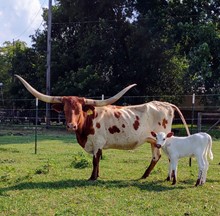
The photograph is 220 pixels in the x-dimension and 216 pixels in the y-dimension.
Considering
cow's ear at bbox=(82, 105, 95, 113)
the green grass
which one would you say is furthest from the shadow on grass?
cow's ear at bbox=(82, 105, 95, 113)

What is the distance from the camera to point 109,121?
943cm

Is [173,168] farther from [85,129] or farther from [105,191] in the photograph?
[85,129]

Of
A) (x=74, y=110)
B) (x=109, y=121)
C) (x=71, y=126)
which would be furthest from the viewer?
(x=109, y=121)

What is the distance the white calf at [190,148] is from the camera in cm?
863

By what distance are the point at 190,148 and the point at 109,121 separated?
1.88 m

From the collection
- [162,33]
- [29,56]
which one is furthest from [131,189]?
[29,56]

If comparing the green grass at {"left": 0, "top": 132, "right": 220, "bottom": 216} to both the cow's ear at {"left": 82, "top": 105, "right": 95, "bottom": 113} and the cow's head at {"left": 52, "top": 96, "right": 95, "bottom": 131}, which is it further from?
the cow's ear at {"left": 82, "top": 105, "right": 95, "bottom": 113}

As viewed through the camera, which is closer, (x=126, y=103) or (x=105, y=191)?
(x=105, y=191)

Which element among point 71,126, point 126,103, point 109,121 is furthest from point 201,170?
point 126,103

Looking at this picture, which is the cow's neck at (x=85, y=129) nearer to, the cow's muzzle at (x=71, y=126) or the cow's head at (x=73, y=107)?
the cow's head at (x=73, y=107)

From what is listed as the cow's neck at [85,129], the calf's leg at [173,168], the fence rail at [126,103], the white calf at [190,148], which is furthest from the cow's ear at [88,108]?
the fence rail at [126,103]

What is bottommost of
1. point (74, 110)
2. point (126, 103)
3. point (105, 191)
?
point (105, 191)

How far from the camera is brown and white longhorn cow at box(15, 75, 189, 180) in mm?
8961

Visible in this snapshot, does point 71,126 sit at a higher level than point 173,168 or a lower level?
higher
